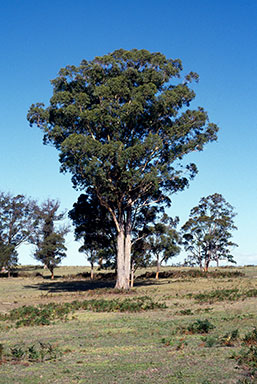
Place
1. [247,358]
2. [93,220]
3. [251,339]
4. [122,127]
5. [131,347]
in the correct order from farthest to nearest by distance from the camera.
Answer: [93,220]
[122,127]
[131,347]
[251,339]
[247,358]

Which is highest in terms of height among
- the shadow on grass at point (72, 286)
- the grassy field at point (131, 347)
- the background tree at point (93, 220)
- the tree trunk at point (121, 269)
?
the background tree at point (93, 220)

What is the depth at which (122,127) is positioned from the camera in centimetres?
3972

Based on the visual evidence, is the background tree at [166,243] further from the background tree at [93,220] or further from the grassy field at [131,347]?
the grassy field at [131,347]

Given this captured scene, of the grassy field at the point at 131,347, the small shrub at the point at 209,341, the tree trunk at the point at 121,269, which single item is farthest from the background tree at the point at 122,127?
the small shrub at the point at 209,341

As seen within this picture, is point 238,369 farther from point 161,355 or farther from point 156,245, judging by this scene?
point 156,245

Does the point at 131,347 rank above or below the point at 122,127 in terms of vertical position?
below

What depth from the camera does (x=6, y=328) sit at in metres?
19.6

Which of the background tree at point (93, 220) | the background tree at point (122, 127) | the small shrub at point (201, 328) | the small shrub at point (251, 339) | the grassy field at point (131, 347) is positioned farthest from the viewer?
the background tree at point (93, 220)

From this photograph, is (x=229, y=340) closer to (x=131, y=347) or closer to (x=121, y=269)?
(x=131, y=347)

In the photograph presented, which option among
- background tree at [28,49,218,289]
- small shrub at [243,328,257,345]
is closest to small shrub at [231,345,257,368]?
small shrub at [243,328,257,345]

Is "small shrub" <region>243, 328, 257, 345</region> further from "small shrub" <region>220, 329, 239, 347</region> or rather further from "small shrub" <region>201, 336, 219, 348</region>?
"small shrub" <region>201, 336, 219, 348</region>

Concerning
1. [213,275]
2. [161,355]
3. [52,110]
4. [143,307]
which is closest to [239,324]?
[161,355]

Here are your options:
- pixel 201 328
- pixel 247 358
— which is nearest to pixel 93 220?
pixel 201 328

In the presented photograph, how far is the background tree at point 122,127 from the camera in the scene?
37781 millimetres
